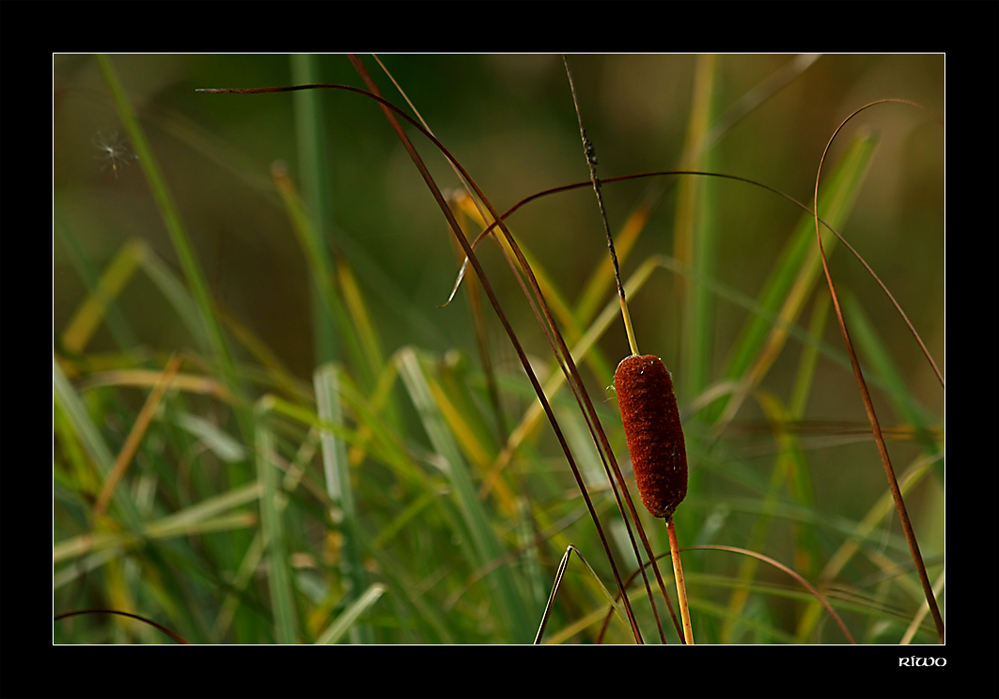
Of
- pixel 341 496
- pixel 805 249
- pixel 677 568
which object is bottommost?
pixel 677 568

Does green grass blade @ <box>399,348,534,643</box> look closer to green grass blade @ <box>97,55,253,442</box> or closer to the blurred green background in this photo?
green grass blade @ <box>97,55,253,442</box>

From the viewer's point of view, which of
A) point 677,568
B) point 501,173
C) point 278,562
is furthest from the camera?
point 501,173

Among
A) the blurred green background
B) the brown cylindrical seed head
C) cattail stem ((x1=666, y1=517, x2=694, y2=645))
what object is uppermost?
the blurred green background

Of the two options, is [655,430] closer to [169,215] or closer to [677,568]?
[677,568]

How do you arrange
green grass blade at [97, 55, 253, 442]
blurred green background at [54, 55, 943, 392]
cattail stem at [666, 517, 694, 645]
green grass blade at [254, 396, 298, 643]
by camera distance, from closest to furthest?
cattail stem at [666, 517, 694, 645] → green grass blade at [254, 396, 298, 643] → green grass blade at [97, 55, 253, 442] → blurred green background at [54, 55, 943, 392]

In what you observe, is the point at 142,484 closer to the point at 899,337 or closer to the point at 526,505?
the point at 526,505

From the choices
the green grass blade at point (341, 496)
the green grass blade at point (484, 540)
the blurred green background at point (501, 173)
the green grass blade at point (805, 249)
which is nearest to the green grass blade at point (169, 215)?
the green grass blade at point (341, 496)

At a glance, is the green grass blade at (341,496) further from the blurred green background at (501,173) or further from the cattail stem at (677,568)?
the blurred green background at (501,173)

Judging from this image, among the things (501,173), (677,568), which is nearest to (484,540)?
(677,568)

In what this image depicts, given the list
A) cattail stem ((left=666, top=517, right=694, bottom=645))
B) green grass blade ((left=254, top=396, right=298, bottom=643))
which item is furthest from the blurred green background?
cattail stem ((left=666, top=517, right=694, bottom=645))
